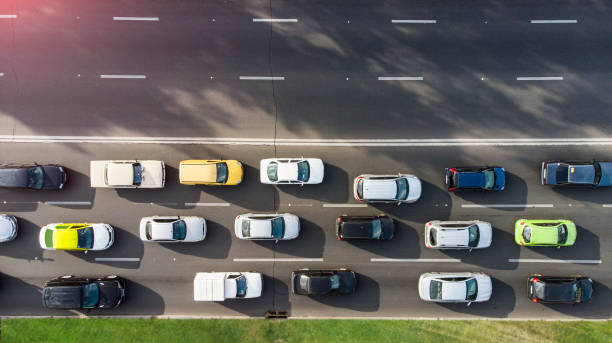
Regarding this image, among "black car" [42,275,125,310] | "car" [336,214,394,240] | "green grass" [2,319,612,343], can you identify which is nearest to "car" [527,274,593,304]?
"green grass" [2,319,612,343]

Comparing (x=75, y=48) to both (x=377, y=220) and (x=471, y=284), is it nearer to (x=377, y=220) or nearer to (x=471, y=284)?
(x=377, y=220)

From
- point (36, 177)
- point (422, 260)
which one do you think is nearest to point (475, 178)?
point (422, 260)

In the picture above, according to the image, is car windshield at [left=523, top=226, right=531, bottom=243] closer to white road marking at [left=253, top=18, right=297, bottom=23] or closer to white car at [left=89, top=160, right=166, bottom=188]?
white road marking at [left=253, top=18, right=297, bottom=23]

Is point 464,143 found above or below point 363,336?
above

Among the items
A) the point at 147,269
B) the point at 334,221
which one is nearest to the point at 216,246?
the point at 147,269

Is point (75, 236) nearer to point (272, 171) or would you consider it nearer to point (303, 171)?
point (272, 171)
